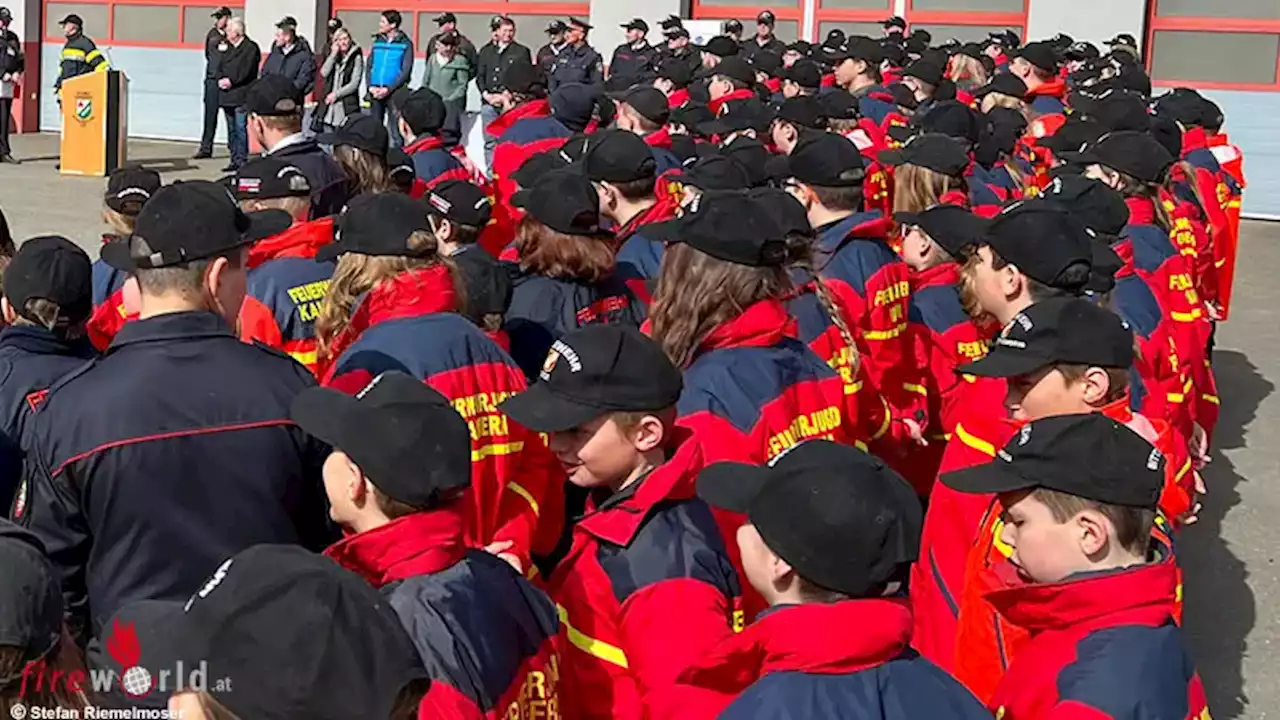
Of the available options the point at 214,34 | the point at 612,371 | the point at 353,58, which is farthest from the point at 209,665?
the point at 214,34

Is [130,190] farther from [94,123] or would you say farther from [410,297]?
[94,123]

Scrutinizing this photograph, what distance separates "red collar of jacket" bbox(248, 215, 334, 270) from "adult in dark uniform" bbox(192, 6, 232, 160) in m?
15.7

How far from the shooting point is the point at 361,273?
4.43 meters

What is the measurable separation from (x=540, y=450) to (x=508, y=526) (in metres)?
0.23

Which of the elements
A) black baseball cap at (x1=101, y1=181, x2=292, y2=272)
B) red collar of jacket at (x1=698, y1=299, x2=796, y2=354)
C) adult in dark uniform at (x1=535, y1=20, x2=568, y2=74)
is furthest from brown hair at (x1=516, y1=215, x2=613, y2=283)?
adult in dark uniform at (x1=535, y1=20, x2=568, y2=74)

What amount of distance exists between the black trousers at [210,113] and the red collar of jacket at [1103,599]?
19316 mm

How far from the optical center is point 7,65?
20.4 meters

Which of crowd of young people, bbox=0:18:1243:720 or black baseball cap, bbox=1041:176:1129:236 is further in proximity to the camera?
black baseball cap, bbox=1041:176:1129:236

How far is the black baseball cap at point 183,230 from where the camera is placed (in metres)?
3.64

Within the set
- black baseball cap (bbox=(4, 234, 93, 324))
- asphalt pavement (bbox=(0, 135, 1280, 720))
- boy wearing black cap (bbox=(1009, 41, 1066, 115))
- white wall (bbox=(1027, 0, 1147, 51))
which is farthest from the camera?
white wall (bbox=(1027, 0, 1147, 51))

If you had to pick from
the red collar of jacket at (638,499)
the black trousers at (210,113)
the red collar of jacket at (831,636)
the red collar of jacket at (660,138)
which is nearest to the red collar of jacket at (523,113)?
the red collar of jacket at (660,138)

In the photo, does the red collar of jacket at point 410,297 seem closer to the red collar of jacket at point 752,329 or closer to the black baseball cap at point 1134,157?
the red collar of jacket at point 752,329

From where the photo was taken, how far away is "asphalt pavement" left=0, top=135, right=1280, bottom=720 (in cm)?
639

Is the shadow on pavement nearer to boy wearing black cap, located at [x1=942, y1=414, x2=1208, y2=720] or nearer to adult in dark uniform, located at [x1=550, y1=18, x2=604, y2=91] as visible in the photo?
boy wearing black cap, located at [x1=942, y1=414, x2=1208, y2=720]
